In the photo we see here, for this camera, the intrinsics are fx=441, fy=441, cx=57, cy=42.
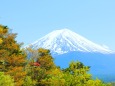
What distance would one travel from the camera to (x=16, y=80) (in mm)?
38562

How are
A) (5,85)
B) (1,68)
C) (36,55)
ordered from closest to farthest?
(5,85) → (1,68) → (36,55)

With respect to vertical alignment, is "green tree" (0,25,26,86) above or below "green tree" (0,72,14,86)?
above

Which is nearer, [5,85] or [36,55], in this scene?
[5,85]

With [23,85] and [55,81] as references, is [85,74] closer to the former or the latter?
[55,81]

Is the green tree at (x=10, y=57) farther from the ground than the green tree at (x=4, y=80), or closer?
Answer: farther from the ground

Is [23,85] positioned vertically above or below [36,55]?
below

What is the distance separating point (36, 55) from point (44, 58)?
2.73 metres

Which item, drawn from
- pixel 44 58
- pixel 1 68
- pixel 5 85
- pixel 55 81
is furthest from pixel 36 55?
pixel 5 85

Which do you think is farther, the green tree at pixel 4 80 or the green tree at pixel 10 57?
the green tree at pixel 10 57

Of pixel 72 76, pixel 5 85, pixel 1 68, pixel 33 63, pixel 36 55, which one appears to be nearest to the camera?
pixel 5 85

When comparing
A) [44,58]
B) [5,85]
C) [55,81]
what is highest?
[44,58]

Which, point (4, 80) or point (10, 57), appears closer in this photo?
point (4, 80)

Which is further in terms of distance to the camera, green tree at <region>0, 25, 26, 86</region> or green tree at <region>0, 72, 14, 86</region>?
green tree at <region>0, 25, 26, 86</region>

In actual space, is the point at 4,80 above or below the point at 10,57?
below
